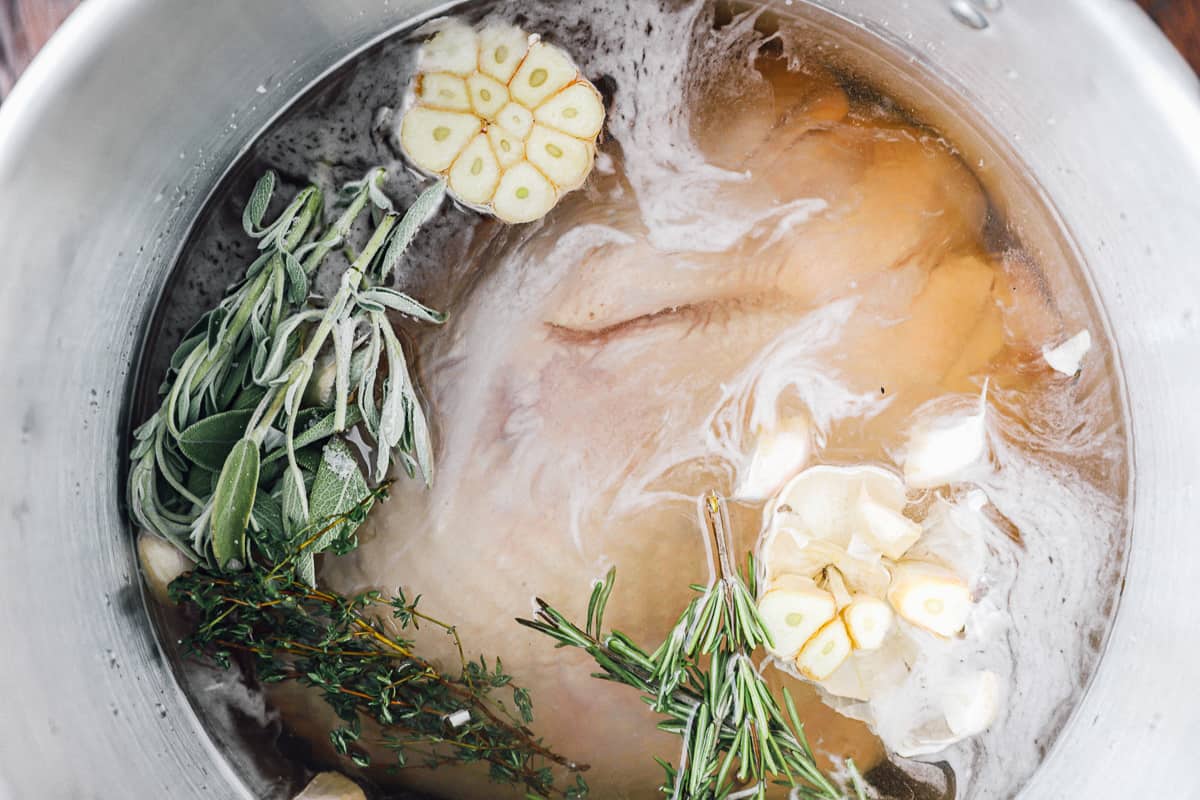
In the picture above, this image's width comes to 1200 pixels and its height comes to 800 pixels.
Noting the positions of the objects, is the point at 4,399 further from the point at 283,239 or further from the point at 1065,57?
the point at 1065,57

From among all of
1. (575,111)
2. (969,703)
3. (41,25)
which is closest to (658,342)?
(575,111)

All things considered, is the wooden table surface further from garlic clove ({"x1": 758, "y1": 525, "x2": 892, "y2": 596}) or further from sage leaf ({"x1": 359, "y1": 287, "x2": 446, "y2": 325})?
garlic clove ({"x1": 758, "y1": 525, "x2": 892, "y2": 596})

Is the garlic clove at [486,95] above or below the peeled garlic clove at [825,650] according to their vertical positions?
above

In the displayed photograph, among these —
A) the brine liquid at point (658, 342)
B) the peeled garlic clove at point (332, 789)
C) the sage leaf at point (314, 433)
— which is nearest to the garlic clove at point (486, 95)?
the brine liquid at point (658, 342)

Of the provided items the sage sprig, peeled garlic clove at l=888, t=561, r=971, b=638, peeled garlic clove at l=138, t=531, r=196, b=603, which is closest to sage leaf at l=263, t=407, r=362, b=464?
the sage sprig

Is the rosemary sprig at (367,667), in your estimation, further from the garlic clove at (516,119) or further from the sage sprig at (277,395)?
the garlic clove at (516,119)

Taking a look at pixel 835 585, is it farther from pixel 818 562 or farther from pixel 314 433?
pixel 314 433

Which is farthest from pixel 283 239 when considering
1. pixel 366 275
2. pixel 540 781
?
pixel 540 781
